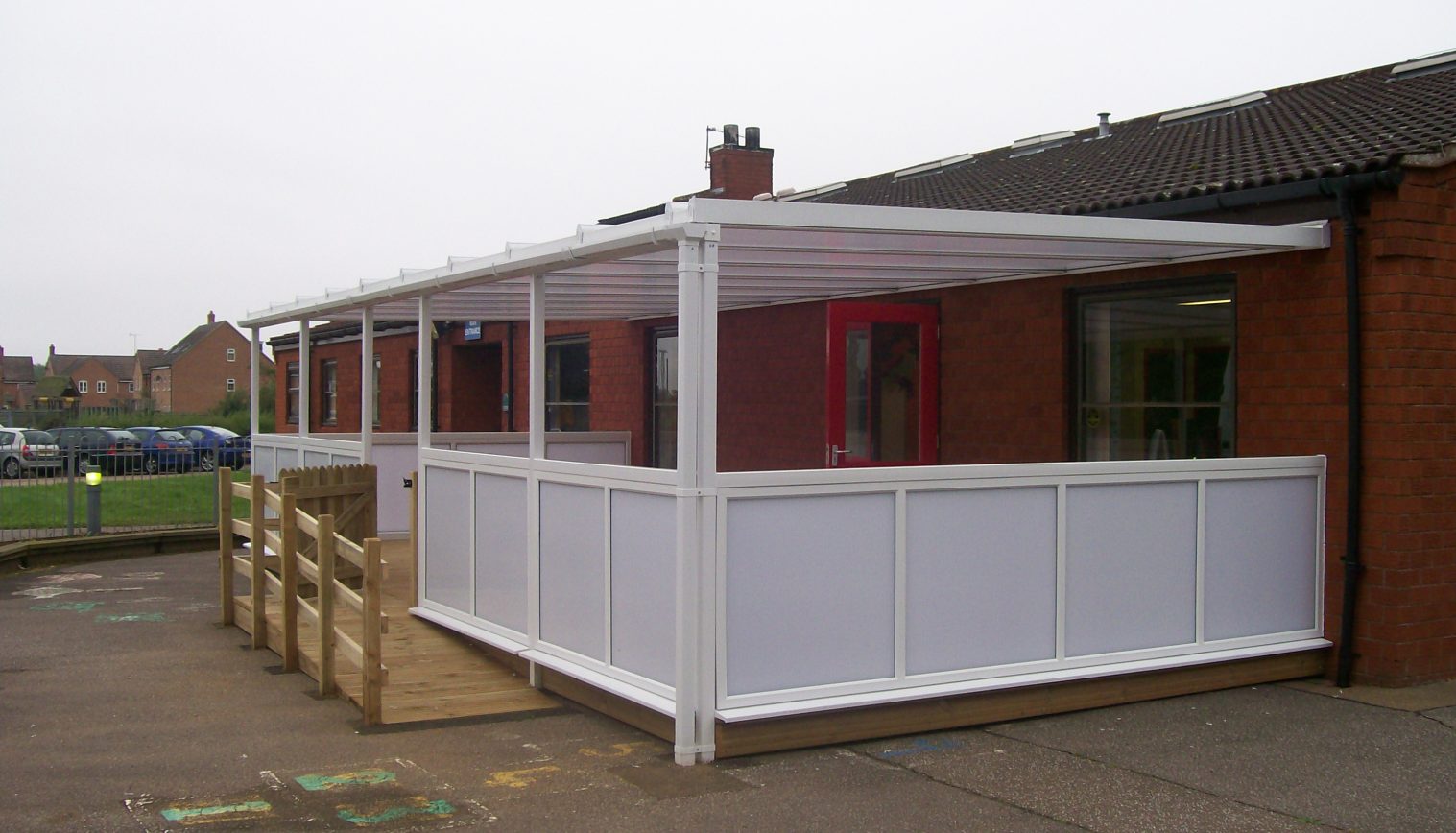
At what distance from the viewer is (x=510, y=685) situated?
324 inches

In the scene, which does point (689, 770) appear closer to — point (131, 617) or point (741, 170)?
point (131, 617)

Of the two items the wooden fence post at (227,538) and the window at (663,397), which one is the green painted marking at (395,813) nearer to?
the wooden fence post at (227,538)

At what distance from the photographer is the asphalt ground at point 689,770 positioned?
219 inches

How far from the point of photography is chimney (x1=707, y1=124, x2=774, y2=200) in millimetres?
19219

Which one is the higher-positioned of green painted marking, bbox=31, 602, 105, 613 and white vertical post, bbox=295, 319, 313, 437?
white vertical post, bbox=295, 319, 313, 437

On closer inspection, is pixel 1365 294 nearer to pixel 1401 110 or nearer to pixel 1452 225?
pixel 1452 225

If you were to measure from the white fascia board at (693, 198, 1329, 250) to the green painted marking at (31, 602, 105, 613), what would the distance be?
8.09m

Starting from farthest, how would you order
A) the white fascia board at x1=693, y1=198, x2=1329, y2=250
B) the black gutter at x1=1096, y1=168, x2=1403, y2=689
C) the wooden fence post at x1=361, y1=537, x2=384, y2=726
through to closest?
the black gutter at x1=1096, y1=168, x2=1403, y2=689
the wooden fence post at x1=361, y1=537, x2=384, y2=726
the white fascia board at x1=693, y1=198, x2=1329, y2=250

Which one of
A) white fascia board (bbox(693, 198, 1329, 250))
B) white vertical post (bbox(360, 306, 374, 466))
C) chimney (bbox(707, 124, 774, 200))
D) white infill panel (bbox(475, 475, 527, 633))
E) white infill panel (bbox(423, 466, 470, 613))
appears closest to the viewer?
white fascia board (bbox(693, 198, 1329, 250))

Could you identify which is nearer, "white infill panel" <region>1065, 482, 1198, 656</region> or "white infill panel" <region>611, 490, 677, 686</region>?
"white infill panel" <region>611, 490, 677, 686</region>

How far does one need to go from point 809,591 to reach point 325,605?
9.86ft

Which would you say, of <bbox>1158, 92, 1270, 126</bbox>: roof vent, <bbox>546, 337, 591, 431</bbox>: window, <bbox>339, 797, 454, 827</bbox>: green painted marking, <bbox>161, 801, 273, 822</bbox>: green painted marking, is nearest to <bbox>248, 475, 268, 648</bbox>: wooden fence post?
<bbox>161, 801, 273, 822</bbox>: green painted marking

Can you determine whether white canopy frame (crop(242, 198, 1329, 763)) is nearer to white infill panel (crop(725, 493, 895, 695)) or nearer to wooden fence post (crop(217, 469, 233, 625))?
white infill panel (crop(725, 493, 895, 695))

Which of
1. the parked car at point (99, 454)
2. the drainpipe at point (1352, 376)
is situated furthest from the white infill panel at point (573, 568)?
the parked car at point (99, 454)
